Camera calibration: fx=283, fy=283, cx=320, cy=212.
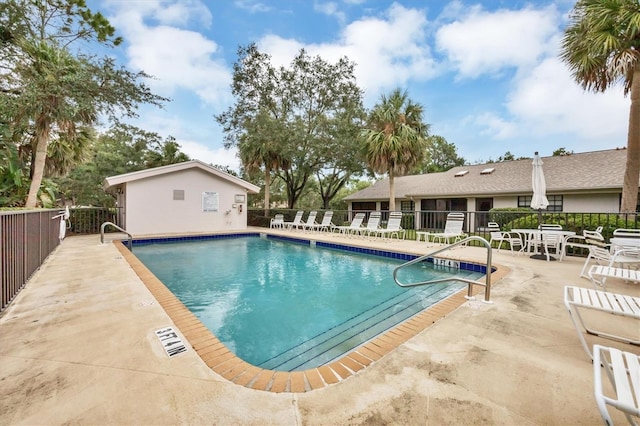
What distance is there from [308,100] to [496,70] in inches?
425

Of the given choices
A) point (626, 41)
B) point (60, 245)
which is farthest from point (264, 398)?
point (626, 41)

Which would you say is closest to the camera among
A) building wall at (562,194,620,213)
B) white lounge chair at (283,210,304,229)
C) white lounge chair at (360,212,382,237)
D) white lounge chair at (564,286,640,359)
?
white lounge chair at (564,286,640,359)

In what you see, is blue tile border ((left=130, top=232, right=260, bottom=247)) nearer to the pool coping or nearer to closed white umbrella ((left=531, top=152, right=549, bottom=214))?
the pool coping

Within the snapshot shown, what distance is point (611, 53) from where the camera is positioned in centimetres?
811

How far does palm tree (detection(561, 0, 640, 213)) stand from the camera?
298 inches

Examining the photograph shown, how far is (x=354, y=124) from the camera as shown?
18234mm

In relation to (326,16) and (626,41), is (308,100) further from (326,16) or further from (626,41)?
(626,41)

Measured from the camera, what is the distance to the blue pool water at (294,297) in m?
3.48

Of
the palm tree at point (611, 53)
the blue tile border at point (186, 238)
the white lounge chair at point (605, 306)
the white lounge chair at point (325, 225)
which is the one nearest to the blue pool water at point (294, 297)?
the white lounge chair at point (605, 306)

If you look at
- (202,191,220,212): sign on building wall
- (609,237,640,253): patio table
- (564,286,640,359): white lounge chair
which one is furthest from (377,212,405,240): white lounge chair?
(202,191,220,212): sign on building wall

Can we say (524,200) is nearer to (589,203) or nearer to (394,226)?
(589,203)

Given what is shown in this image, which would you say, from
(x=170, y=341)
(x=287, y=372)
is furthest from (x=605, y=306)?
(x=170, y=341)

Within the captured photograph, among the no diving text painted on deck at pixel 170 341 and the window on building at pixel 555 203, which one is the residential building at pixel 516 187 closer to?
the window on building at pixel 555 203

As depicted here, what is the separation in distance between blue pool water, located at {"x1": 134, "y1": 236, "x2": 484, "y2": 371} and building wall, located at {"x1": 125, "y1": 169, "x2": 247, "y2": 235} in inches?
182
